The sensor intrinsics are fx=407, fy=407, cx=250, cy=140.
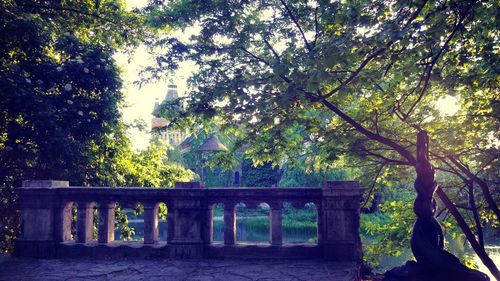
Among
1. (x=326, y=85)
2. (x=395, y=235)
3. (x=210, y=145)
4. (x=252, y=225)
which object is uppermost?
(x=210, y=145)

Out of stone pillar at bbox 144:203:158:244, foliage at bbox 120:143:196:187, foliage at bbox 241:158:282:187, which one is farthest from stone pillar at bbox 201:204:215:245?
foliage at bbox 241:158:282:187

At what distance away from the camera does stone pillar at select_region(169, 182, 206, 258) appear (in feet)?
19.7

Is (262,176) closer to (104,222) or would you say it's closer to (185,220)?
(104,222)

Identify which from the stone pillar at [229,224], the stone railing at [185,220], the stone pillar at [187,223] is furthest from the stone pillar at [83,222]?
the stone pillar at [229,224]

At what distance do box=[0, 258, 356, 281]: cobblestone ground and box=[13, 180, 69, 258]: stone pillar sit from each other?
212 millimetres

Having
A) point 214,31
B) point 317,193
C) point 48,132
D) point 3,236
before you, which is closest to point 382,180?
point 317,193

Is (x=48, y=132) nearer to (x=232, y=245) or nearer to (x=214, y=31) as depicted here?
(x=214, y=31)

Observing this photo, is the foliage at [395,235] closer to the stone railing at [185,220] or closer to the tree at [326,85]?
the tree at [326,85]

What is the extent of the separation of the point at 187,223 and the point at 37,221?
7.65 feet

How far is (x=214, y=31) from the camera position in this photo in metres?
6.66

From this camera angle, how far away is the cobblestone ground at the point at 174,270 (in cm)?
503

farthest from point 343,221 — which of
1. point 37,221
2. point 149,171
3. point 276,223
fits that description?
point 149,171

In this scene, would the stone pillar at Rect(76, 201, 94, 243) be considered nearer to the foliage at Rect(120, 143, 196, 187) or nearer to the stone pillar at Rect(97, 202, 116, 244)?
the stone pillar at Rect(97, 202, 116, 244)

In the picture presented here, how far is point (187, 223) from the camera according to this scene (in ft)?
19.7
